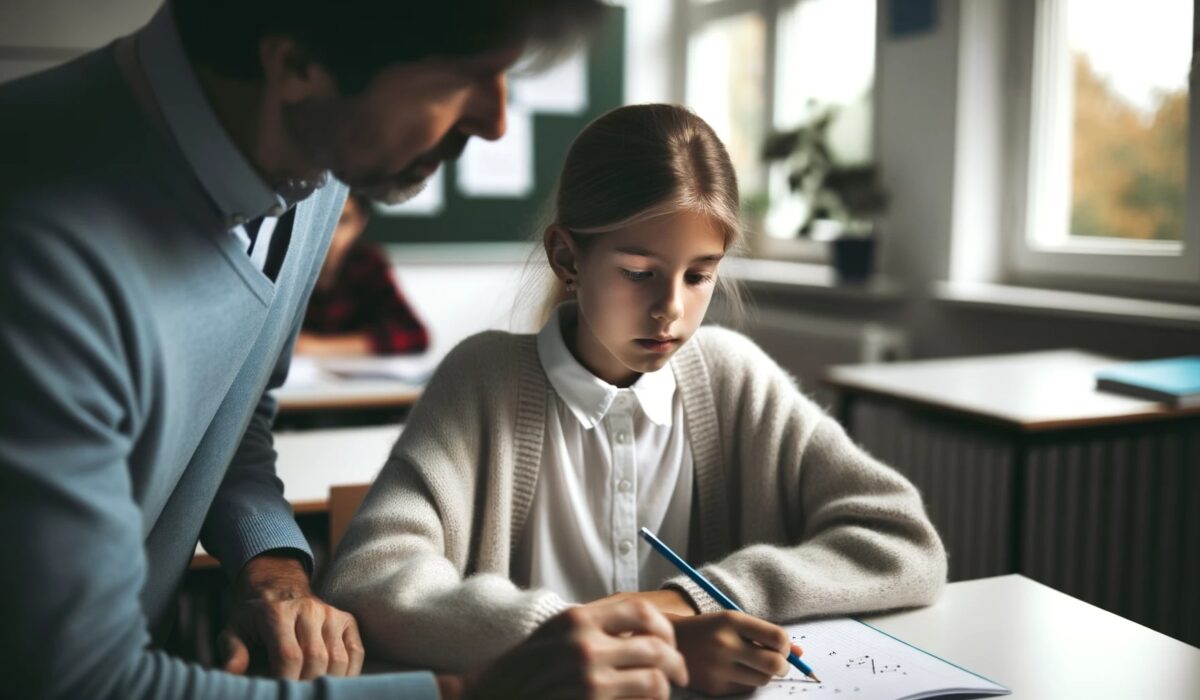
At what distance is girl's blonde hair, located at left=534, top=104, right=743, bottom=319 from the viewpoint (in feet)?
3.51

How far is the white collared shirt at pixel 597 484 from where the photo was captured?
46.1 inches

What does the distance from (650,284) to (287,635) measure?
19.4 inches

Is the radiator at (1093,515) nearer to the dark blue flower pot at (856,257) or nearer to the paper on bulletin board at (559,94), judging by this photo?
the dark blue flower pot at (856,257)

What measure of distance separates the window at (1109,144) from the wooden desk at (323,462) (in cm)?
204

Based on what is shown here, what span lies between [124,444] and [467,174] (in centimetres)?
Answer: 398

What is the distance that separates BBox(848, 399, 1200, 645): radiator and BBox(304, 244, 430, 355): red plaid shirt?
64.9 inches

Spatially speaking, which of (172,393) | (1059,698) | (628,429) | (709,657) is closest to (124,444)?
(172,393)

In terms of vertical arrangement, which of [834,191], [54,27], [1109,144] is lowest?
[834,191]

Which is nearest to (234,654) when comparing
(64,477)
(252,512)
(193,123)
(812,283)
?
(252,512)

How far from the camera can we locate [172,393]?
0.69 m

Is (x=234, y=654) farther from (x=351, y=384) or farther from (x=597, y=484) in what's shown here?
(x=351, y=384)

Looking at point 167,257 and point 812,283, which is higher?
point 167,257

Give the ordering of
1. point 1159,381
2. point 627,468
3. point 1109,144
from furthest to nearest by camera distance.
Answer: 1. point 1109,144
2. point 1159,381
3. point 627,468

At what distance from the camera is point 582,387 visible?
1.17m
